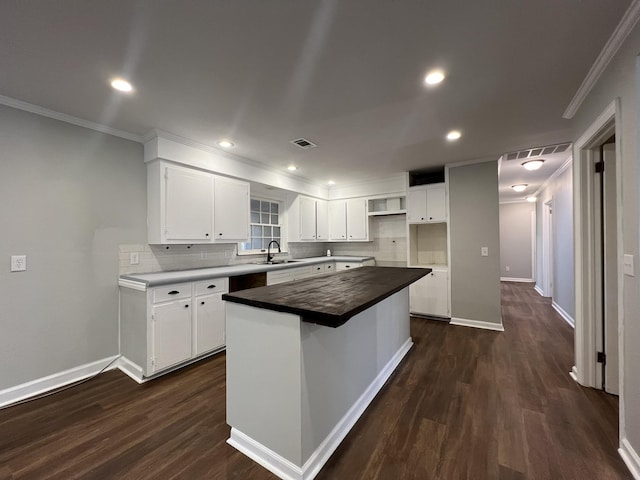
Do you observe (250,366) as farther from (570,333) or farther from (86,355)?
(570,333)

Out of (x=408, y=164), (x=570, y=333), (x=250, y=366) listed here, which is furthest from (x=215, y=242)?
(x=570, y=333)

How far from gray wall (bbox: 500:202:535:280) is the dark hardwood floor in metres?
5.77

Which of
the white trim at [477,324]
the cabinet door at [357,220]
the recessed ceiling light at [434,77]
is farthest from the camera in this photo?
the cabinet door at [357,220]

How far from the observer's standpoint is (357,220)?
17.1 ft

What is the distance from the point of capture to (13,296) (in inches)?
85.4

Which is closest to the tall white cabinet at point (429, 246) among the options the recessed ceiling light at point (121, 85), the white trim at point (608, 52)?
the white trim at point (608, 52)

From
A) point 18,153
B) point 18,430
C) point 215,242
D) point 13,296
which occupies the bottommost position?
point 18,430

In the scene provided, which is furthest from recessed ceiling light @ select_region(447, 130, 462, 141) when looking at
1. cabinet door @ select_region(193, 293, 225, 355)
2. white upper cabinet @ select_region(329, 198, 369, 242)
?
cabinet door @ select_region(193, 293, 225, 355)

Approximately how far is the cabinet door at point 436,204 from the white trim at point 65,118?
13.3 feet

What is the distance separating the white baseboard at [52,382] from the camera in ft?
6.98

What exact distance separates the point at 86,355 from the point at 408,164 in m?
4.56

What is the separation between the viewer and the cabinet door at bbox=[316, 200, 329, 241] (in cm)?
535

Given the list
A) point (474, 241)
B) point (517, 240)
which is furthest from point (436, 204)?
point (517, 240)

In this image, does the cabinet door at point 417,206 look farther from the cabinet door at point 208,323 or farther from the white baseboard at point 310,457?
the cabinet door at point 208,323
